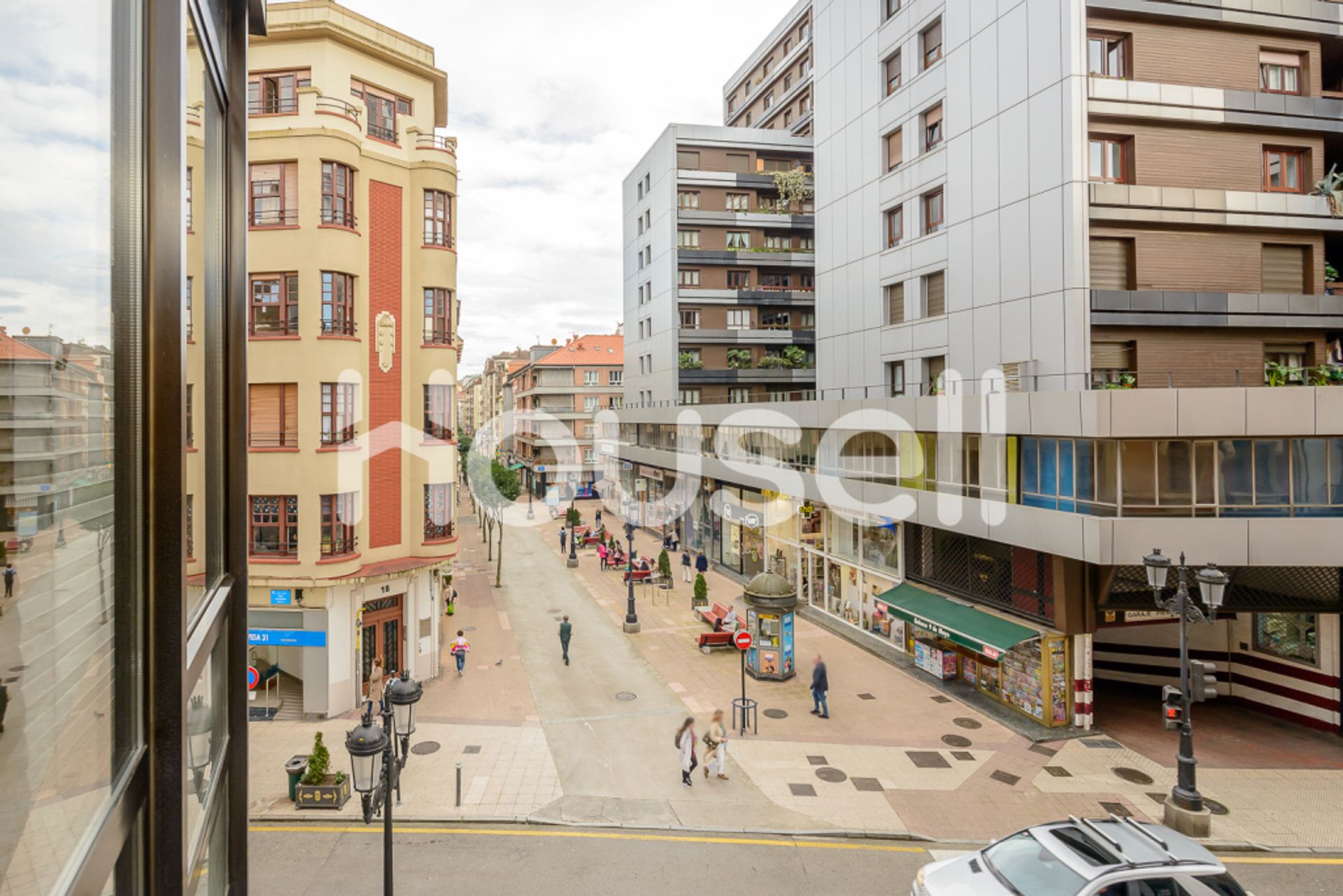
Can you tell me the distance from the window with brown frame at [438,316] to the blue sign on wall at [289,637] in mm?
8789

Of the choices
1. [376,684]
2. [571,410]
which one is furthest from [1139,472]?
[571,410]

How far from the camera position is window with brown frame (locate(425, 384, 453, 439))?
21891mm

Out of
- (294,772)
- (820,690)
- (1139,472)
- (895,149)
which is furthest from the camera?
(895,149)

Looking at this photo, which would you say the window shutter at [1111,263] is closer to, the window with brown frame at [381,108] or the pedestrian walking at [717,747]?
the pedestrian walking at [717,747]

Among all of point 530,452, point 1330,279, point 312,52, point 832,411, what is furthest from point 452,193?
point 530,452

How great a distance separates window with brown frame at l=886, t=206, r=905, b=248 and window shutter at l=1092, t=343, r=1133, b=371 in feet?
27.2

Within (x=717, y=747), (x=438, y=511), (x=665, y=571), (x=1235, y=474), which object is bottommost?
(x=717, y=747)

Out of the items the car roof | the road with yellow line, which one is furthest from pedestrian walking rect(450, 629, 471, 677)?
the car roof

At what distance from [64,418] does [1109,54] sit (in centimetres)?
2444

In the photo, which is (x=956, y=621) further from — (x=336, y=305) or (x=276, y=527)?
(x=336, y=305)

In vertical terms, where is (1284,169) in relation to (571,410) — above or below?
above

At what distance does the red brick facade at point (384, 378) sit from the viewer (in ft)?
66.5

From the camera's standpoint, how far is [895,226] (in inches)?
1034

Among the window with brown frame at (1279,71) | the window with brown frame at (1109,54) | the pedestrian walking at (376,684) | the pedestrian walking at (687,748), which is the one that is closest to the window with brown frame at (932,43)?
the window with brown frame at (1109,54)
